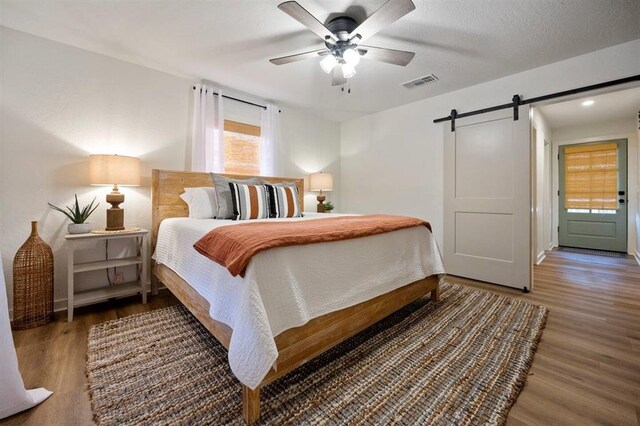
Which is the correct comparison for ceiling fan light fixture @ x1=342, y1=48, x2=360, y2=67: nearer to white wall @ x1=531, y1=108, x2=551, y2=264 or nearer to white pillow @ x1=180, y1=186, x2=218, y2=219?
white pillow @ x1=180, y1=186, x2=218, y2=219

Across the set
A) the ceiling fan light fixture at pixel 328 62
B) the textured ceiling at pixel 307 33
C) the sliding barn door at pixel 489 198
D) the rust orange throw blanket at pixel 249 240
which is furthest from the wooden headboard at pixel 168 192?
the sliding barn door at pixel 489 198

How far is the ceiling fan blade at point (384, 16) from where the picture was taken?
1.50m

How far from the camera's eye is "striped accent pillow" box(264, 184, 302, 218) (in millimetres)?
2771

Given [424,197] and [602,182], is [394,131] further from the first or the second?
[602,182]

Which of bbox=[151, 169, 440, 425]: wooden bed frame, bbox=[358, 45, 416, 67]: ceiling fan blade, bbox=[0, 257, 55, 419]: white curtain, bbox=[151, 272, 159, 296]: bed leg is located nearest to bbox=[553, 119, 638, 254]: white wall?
bbox=[151, 169, 440, 425]: wooden bed frame

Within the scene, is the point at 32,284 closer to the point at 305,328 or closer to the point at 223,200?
the point at 223,200

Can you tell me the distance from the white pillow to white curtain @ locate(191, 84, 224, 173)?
0.48 metres

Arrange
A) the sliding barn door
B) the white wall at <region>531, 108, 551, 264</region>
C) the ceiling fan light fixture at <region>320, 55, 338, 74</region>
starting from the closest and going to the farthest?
the ceiling fan light fixture at <region>320, 55, 338, 74</region> < the sliding barn door < the white wall at <region>531, 108, 551, 264</region>

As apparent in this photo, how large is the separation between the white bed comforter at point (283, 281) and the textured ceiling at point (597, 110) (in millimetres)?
3678

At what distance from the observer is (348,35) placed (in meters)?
1.98

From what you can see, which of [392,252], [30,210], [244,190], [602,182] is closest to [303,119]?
[244,190]

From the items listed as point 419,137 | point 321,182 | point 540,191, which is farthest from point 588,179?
point 321,182

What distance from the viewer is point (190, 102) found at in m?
3.07

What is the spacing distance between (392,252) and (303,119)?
9.90 feet
